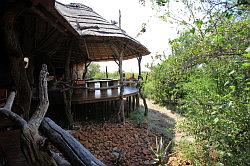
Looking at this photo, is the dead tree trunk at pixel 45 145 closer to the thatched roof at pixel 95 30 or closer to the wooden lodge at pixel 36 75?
the wooden lodge at pixel 36 75

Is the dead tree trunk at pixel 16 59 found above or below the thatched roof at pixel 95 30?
below

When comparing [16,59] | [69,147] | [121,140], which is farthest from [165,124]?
[69,147]

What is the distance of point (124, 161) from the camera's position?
7.61m

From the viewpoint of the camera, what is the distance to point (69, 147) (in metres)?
2.11

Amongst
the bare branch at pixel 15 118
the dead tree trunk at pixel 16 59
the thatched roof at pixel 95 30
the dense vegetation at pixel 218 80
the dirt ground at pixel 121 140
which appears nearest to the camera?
the bare branch at pixel 15 118

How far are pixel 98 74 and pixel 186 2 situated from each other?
15.3m

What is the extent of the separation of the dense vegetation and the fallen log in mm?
1993

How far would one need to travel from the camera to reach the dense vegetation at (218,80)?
13.1 ft

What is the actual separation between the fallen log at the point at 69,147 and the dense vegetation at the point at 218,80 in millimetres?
1993

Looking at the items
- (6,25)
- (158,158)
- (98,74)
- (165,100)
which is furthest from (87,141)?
(98,74)

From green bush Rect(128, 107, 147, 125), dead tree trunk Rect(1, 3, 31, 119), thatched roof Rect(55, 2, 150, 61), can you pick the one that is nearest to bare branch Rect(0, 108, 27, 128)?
dead tree trunk Rect(1, 3, 31, 119)

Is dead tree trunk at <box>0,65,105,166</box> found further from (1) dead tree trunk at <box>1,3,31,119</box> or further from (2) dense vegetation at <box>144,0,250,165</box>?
(1) dead tree trunk at <box>1,3,31,119</box>

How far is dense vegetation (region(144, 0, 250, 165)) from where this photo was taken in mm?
3982

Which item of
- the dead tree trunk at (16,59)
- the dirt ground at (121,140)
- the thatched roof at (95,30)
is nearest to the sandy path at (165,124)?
the dirt ground at (121,140)
